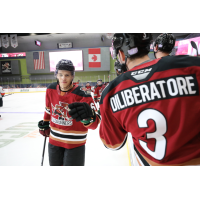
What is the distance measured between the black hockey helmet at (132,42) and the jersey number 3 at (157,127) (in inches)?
14.9

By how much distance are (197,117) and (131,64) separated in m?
0.44

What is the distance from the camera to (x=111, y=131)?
88 cm

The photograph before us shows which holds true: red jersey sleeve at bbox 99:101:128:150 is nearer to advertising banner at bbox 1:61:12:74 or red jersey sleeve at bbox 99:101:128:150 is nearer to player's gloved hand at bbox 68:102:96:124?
player's gloved hand at bbox 68:102:96:124

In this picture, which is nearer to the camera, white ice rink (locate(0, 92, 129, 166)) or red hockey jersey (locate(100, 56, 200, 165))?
red hockey jersey (locate(100, 56, 200, 165))

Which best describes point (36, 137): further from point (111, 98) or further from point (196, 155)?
point (196, 155)

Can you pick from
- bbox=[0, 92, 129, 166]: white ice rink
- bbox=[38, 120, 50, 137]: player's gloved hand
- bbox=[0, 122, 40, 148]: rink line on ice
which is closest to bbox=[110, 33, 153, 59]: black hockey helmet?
bbox=[38, 120, 50, 137]: player's gloved hand

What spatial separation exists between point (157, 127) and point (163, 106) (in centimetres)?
10

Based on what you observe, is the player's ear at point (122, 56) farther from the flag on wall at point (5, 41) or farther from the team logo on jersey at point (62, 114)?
the flag on wall at point (5, 41)

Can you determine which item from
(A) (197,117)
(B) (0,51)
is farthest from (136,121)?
(B) (0,51)

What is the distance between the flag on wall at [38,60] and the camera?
18.1 metres

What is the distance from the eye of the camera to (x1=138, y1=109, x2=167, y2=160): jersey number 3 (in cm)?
66

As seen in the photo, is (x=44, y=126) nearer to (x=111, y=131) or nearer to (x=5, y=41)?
(x=111, y=131)

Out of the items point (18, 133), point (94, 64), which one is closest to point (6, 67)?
point (94, 64)

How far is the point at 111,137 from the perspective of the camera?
894 mm
